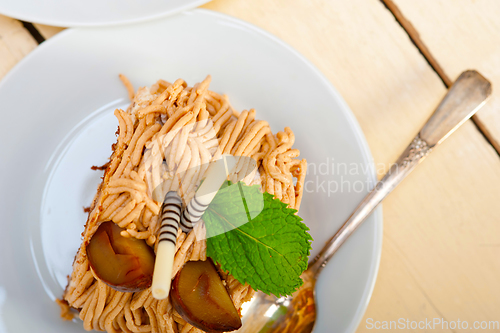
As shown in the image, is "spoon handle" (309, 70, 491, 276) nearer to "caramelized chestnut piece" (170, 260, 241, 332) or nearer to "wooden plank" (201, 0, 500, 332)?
"wooden plank" (201, 0, 500, 332)

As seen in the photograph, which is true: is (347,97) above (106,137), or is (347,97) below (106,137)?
below

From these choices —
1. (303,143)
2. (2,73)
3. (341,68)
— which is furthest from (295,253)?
(2,73)

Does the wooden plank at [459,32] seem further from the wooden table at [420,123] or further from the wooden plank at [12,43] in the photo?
the wooden plank at [12,43]

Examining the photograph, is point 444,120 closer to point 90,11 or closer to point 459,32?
point 459,32

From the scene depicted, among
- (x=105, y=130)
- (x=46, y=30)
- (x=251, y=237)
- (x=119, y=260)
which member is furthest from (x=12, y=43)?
(x=251, y=237)

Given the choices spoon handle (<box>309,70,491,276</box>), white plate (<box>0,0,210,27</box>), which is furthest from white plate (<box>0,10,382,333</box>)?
spoon handle (<box>309,70,491,276</box>)

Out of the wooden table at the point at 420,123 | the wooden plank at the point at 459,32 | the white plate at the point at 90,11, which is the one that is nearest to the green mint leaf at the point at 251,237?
the wooden table at the point at 420,123

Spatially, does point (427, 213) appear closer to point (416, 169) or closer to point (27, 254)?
point (416, 169)
